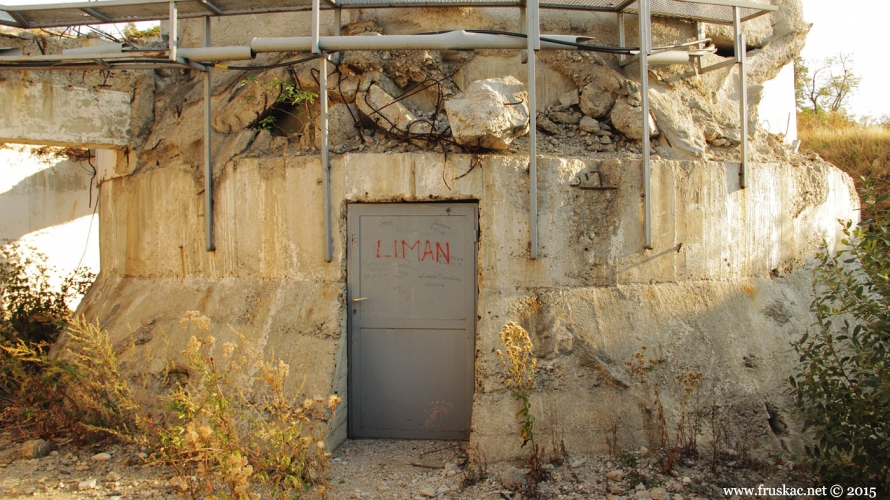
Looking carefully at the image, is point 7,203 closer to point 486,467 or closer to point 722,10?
point 486,467

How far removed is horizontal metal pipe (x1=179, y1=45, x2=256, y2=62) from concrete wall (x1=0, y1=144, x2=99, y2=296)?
5067 millimetres

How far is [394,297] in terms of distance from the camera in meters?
5.71

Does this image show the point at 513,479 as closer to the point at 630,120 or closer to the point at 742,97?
the point at 630,120

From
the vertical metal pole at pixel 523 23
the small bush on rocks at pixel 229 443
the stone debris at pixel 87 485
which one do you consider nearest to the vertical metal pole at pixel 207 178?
the small bush on rocks at pixel 229 443

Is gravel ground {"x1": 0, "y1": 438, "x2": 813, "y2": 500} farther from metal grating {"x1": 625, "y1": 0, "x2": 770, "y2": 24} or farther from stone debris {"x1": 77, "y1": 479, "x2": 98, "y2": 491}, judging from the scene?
metal grating {"x1": 625, "y1": 0, "x2": 770, "y2": 24}

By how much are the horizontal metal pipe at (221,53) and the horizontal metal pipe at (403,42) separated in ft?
0.29

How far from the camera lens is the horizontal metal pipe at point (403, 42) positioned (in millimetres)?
5547

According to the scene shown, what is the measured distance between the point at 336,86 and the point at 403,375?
2.61 m

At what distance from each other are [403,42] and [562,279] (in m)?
2.36

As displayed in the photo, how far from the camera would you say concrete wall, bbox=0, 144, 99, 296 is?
975 centimetres

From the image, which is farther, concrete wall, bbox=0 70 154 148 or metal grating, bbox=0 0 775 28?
concrete wall, bbox=0 70 154 148

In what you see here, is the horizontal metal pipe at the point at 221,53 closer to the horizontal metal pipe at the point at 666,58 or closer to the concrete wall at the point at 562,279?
the concrete wall at the point at 562,279

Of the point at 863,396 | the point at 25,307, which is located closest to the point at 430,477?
the point at 863,396

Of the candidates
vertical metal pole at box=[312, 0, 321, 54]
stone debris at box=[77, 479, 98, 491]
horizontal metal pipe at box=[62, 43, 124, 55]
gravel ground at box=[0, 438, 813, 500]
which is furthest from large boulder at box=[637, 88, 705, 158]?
stone debris at box=[77, 479, 98, 491]
